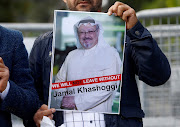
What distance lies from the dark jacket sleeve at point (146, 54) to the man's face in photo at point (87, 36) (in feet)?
0.63

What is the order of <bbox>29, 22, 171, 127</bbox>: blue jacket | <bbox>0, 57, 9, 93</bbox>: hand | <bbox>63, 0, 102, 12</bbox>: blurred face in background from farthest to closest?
<bbox>63, 0, 102, 12</bbox>: blurred face in background
<bbox>29, 22, 171, 127</bbox>: blue jacket
<bbox>0, 57, 9, 93</bbox>: hand

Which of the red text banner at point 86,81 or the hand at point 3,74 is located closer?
the hand at point 3,74

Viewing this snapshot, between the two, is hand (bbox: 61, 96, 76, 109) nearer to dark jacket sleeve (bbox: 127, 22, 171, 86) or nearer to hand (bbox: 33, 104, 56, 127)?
hand (bbox: 33, 104, 56, 127)

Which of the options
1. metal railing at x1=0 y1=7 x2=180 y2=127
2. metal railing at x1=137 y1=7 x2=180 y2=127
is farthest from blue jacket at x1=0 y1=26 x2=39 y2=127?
metal railing at x1=137 y1=7 x2=180 y2=127

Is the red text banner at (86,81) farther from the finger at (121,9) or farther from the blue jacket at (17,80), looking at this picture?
the finger at (121,9)

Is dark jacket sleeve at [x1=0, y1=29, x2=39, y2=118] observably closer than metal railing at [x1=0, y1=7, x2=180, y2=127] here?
Yes

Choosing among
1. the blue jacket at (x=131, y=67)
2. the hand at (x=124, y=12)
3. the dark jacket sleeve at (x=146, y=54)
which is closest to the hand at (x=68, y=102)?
the blue jacket at (x=131, y=67)

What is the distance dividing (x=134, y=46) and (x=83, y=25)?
12.1 inches

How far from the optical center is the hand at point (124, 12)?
2357 millimetres

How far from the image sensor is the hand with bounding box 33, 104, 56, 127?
2.43m

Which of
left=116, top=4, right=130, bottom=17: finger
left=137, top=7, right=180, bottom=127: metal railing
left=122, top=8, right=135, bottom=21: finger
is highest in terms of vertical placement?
left=116, top=4, right=130, bottom=17: finger

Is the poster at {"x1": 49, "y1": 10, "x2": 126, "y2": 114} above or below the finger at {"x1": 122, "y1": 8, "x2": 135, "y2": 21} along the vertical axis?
below

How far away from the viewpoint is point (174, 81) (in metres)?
4.54

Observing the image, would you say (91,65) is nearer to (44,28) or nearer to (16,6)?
(44,28)
